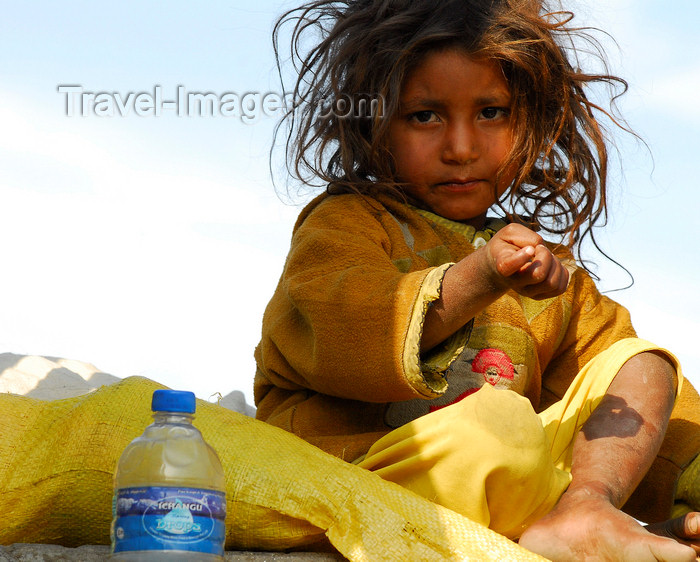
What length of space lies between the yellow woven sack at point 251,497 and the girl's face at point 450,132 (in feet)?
3.63

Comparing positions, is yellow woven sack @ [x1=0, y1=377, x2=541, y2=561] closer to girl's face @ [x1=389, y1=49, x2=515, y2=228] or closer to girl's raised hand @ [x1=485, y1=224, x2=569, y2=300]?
girl's raised hand @ [x1=485, y1=224, x2=569, y2=300]

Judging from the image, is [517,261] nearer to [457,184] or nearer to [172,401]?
[172,401]

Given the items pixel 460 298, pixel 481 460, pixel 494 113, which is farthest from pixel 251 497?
pixel 494 113

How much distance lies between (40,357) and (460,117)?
2338mm

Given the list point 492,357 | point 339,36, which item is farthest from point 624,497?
point 339,36

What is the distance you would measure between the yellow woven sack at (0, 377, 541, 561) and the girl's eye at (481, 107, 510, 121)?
4.25 ft

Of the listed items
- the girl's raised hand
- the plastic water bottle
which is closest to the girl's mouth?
the girl's raised hand

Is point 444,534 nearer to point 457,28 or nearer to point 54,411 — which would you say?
point 54,411

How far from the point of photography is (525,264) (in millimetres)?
1745

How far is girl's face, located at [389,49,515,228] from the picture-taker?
2.61 metres

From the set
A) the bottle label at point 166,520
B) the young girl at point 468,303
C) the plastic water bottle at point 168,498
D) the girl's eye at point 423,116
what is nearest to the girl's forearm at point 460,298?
the young girl at point 468,303

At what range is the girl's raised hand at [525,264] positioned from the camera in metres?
1.74

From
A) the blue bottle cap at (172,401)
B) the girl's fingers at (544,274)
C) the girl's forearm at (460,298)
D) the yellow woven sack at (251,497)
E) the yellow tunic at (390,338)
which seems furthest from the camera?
the yellow tunic at (390,338)

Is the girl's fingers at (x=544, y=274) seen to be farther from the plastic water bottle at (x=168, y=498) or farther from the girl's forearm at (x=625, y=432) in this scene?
the plastic water bottle at (x=168, y=498)
